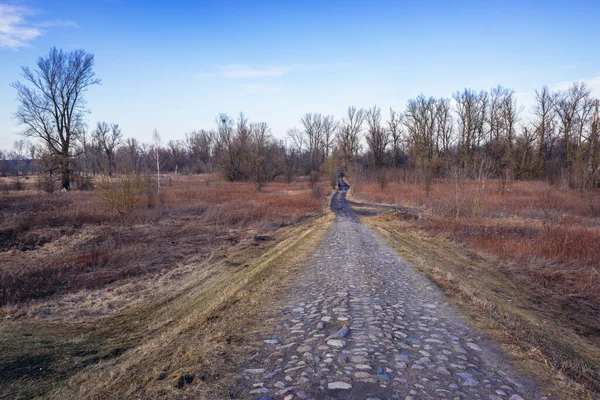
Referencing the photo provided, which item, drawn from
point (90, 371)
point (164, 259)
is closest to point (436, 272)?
point (90, 371)

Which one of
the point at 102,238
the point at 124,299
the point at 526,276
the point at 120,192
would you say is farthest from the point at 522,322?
the point at 120,192

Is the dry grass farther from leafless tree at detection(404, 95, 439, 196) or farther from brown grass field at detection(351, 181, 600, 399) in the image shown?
leafless tree at detection(404, 95, 439, 196)

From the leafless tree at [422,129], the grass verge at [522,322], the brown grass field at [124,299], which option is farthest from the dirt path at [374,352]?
the leafless tree at [422,129]

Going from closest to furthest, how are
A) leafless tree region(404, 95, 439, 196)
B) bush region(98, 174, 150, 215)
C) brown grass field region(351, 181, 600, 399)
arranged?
brown grass field region(351, 181, 600, 399)
bush region(98, 174, 150, 215)
leafless tree region(404, 95, 439, 196)

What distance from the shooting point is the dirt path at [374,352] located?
3.47 meters

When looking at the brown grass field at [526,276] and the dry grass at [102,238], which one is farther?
the dry grass at [102,238]

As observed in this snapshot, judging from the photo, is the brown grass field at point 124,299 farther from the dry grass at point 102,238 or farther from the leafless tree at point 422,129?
the leafless tree at point 422,129

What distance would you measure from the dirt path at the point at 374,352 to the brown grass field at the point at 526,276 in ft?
1.50

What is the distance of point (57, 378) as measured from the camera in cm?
477

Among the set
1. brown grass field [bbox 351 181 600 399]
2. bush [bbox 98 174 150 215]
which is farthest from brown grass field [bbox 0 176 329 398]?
brown grass field [bbox 351 181 600 399]

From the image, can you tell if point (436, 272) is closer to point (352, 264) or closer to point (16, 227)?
point (352, 264)

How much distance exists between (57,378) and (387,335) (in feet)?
14.4

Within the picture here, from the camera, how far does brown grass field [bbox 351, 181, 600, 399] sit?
15.2 feet

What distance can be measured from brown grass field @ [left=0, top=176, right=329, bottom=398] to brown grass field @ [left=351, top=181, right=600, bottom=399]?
3.61 metres
